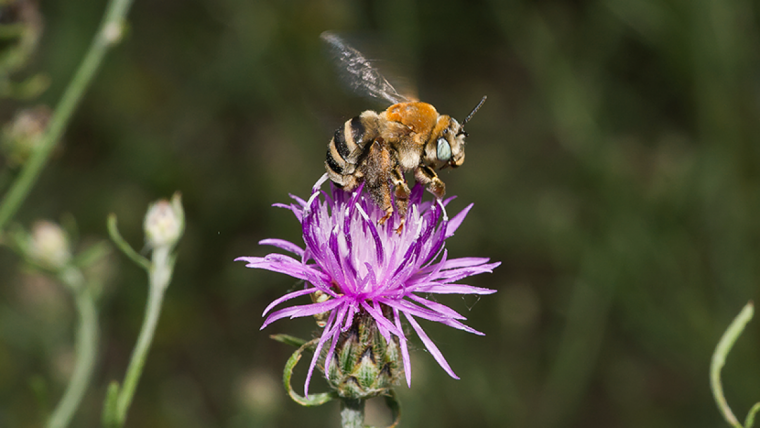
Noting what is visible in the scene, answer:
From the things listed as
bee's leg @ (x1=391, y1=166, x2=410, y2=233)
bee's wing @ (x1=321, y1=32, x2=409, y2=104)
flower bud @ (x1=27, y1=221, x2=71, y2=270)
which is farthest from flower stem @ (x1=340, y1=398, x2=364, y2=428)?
flower bud @ (x1=27, y1=221, x2=71, y2=270)

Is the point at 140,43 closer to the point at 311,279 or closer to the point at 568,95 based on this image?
the point at 568,95

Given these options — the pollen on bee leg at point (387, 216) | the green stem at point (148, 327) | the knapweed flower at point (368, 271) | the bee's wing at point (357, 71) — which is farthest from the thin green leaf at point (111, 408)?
the bee's wing at point (357, 71)

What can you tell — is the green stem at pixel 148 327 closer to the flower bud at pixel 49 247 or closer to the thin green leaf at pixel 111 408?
the thin green leaf at pixel 111 408

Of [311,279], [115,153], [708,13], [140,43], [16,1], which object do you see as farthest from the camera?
[140,43]

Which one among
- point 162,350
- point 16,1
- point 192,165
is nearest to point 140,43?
point 192,165

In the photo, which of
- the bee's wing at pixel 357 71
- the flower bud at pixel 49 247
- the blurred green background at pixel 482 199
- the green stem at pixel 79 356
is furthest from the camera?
the blurred green background at pixel 482 199

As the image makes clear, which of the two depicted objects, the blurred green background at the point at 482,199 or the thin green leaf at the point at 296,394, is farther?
the blurred green background at the point at 482,199

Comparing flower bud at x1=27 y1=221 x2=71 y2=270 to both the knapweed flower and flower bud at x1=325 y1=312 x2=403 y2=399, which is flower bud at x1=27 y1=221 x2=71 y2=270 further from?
flower bud at x1=325 y1=312 x2=403 y2=399
